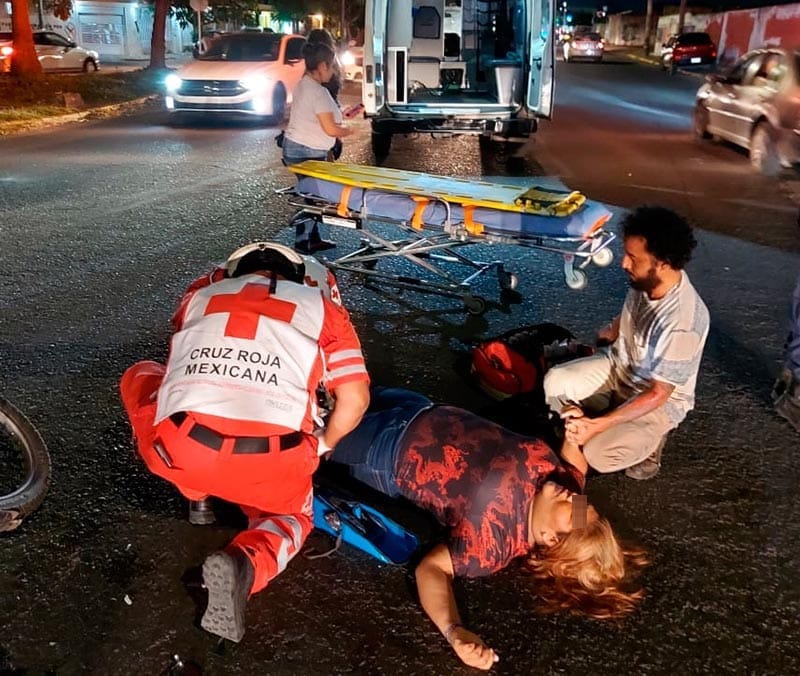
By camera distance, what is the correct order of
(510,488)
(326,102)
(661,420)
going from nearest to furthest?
1. (510,488)
2. (661,420)
3. (326,102)

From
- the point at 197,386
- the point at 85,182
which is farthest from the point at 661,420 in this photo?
the point at 85,182

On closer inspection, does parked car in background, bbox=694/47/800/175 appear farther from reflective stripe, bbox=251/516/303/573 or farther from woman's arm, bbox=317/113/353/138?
reflective stripe, bbox=251/516/303/573

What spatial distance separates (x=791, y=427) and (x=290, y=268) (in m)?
2.76

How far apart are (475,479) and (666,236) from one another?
1.29m

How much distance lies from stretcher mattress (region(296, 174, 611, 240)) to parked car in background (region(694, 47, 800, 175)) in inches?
257

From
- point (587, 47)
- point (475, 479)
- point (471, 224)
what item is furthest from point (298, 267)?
point (587, 47)

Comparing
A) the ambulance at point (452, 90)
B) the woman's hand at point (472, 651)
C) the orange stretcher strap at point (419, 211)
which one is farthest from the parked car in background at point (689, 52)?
the woman's hand at point (472, 651)

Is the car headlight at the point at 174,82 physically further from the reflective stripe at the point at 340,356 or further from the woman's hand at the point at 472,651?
the woman's hand at the point at 472,651

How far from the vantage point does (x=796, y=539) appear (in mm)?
3107

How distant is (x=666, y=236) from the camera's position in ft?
10.3

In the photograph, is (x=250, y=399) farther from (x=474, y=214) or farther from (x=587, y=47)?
(x=587, y=47)

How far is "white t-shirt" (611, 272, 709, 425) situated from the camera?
314cm

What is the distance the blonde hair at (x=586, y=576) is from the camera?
2539 millimetres

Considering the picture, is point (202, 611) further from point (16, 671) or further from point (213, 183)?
point (213, 183)
